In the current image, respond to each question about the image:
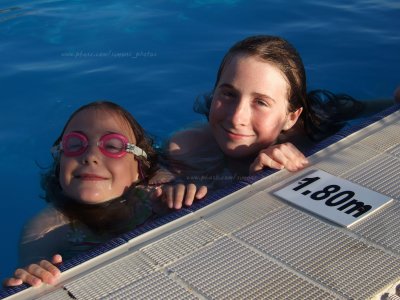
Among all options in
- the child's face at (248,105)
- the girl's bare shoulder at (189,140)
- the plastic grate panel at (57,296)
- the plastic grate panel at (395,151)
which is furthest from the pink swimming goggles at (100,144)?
the plastic grate panel at (395,151)

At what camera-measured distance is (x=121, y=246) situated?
2.86m

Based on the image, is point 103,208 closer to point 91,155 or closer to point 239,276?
point 91,155

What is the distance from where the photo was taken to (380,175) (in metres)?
3.42

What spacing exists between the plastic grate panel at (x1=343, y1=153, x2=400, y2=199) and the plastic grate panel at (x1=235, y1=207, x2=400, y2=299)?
0.48m

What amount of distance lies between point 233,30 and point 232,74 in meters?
4.03

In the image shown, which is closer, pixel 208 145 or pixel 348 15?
pixel 208 145

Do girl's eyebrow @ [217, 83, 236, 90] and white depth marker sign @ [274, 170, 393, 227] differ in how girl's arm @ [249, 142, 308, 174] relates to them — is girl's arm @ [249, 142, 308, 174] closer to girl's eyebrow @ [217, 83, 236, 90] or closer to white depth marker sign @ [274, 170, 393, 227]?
white depth marker sign @ [274, 170, 393, 227]

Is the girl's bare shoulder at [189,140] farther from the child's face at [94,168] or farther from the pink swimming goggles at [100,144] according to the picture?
the pink swimming goggles at [100,144]

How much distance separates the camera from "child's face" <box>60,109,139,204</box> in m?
3.72

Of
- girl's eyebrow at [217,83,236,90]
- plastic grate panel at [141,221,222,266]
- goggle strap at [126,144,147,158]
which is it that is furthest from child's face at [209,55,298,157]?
plastic grate panel at [141,221,222,266]

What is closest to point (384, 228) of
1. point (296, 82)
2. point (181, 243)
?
point (181, 243)

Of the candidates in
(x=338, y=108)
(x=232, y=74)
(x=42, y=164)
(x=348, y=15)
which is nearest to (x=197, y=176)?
(x=232, y=74)

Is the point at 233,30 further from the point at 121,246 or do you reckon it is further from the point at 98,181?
the point at 121,246

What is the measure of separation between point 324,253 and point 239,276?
1.40 ft
